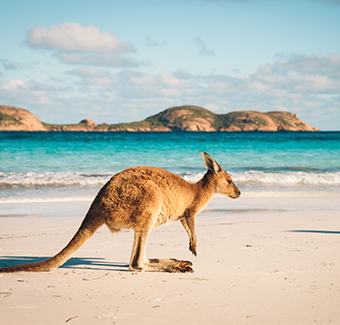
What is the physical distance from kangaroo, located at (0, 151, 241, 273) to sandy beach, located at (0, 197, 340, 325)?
0.13 metres

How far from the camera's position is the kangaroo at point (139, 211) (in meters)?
3.49

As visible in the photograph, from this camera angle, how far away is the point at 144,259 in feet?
12.6

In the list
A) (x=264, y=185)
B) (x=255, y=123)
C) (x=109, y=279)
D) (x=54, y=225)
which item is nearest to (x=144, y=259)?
(x=109, y=279)

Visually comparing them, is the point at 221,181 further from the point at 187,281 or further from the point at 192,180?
the point at 192,180

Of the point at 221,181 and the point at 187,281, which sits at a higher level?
the point at 221,181

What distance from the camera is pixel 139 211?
3484mm

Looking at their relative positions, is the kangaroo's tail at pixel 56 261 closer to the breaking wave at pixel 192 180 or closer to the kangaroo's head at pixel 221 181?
the kangaroo's head at pixel 221 181

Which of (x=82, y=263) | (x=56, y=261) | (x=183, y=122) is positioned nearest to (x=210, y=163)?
(x=82, y=263)

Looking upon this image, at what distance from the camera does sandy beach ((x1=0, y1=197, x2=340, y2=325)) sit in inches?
107

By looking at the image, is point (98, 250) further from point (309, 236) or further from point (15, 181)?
point (15, 181)

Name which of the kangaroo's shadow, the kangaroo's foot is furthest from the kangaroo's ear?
the kangaroo's shadow

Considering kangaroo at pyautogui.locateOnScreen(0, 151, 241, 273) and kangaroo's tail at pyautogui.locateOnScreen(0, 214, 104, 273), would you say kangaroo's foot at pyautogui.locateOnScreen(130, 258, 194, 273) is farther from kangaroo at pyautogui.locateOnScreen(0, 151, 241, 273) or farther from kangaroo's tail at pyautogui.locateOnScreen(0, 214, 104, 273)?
kangaroo's tail at pyautogui.locateOnScreen(0, 214, 104, 273)

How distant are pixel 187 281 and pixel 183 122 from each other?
4134 inches

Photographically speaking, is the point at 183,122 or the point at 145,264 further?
the point at 183,122
